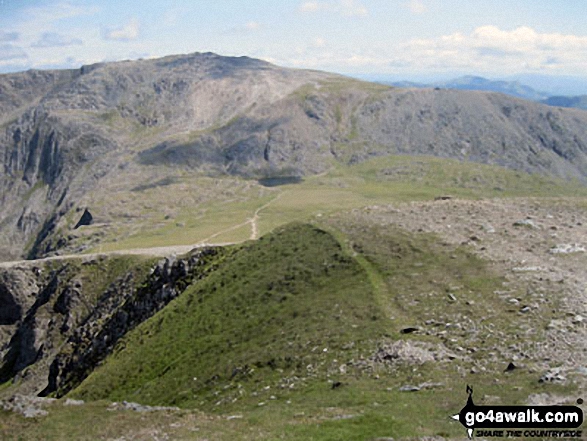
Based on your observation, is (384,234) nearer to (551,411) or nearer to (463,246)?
(463,246)

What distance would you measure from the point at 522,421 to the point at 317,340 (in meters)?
19.2

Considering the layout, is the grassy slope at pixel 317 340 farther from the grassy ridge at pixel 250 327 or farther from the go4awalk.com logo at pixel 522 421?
the go4awalk.com logo at pixel 522 421

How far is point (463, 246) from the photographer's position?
53250mm

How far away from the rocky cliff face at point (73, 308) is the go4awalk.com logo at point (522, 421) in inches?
1923

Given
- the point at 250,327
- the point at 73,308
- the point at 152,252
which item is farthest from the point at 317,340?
the point at 73,308

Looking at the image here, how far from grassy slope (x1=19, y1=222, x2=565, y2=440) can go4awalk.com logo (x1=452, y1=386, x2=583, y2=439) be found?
1.33 metres

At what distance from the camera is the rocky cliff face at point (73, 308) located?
73.8 metres

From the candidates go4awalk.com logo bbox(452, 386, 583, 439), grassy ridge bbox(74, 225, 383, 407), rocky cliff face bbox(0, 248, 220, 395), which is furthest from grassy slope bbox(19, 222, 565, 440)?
rocky cliff face bbox(0, 248, 220, 395)

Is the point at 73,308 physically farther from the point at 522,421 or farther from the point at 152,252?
the point at 522,421

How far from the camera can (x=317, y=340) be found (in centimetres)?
4288

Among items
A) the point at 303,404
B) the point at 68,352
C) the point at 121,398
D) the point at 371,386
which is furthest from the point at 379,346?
the point at 68,352

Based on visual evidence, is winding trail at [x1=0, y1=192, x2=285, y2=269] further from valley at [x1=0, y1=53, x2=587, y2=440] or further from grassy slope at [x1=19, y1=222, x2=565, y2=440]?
grassy slope at [x1=19, y1=222, x2=565, y2=440]

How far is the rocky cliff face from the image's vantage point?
73.8m

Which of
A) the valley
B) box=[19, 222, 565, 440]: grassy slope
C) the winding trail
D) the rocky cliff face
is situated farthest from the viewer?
the winding trail
